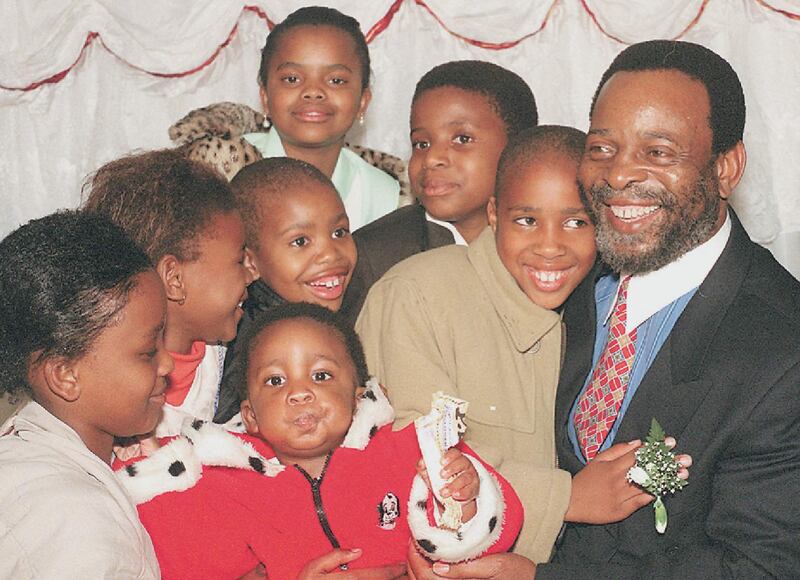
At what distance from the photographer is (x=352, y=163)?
473cm

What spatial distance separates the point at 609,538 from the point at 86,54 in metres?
4.22

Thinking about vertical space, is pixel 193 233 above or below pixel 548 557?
above

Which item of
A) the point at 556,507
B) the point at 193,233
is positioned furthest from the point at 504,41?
the point at 556,507

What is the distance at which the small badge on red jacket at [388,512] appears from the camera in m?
2.88

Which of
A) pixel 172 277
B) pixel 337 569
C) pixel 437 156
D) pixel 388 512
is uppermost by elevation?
pixel 437 156

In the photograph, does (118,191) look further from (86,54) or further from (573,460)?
(86,54)

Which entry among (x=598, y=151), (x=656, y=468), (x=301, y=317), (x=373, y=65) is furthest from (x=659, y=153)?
(x=373, y=65)

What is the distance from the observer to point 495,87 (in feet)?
13.0

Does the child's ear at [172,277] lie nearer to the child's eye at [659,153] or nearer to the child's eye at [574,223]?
the child's eye at [574,223]

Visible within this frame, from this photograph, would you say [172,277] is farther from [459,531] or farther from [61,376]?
[459,531]

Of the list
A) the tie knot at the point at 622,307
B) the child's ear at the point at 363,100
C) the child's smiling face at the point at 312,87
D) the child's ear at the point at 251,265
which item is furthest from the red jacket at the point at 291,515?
the child's ear at the point at 363,100

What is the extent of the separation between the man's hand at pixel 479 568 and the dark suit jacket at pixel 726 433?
66 millimetres

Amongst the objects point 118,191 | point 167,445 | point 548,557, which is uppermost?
point 118,191

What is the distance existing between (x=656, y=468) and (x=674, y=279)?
2.02 feet
